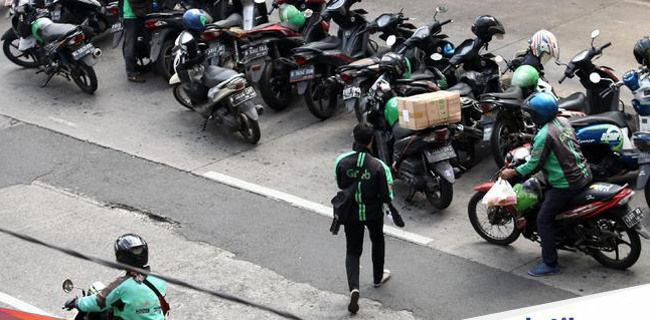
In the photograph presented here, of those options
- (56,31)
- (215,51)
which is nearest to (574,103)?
(215,51)

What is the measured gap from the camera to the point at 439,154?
11812mm

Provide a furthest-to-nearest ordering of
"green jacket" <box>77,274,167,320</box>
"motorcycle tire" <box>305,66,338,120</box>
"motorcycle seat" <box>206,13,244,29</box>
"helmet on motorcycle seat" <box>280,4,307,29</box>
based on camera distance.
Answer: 1. "motorcycle seat" <box>206,13,244,29</box>
2. "helmet on motorcycle seat" <box>280,4,307,29</box>
3. "motorcycle tire" <box>305,66,338,120</box>
4. "green jacket" <box>77,274,167,320</box>

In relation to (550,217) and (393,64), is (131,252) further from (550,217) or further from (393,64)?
(393,64)

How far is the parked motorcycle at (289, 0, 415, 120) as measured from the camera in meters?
14.4

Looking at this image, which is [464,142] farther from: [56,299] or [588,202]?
[56,299]

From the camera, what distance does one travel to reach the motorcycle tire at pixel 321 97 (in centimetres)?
1452

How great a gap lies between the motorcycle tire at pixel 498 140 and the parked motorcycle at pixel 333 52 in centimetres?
247

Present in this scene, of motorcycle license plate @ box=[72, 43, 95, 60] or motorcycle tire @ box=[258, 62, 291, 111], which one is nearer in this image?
motorcycle tire @ box=[258, 62, 291, 111]

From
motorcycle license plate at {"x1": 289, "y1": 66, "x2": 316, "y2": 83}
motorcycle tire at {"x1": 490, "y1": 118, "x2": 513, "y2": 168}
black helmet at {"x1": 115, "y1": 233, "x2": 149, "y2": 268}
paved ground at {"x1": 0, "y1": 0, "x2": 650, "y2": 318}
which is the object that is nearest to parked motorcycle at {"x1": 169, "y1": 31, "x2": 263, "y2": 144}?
paved ground at {"x1": 0, "y1": 0, "x2": 650, "y2": 318}

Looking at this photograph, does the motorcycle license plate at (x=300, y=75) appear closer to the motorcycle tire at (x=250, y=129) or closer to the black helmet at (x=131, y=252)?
the motorcycle tire at (x=250, y=129)

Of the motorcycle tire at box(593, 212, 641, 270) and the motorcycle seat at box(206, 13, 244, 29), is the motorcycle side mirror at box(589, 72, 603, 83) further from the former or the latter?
the motorcycle seat at box(206, 13, 244, 29)

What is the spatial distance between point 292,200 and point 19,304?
3.23 meters

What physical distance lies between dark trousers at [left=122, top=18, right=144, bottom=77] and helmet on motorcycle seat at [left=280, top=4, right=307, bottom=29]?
2196mm

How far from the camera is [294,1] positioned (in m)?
15.7
